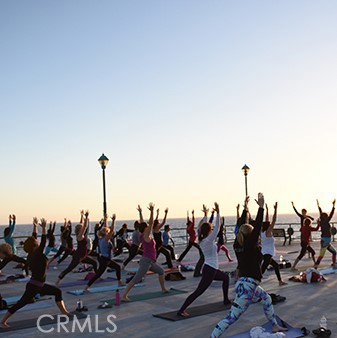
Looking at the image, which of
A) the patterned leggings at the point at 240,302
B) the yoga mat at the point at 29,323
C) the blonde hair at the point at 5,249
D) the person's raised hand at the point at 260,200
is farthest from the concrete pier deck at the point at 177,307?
the person's raised hand at the point at 260,200

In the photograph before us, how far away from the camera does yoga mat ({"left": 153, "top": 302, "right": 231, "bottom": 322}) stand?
847 cm

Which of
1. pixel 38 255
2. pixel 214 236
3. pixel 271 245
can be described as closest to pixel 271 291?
pixel 271 245

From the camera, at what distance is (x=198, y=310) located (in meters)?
8.96

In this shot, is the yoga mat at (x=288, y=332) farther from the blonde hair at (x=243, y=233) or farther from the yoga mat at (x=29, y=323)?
the yoga mat at (x=29, y=323)

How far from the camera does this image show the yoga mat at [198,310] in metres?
8.47

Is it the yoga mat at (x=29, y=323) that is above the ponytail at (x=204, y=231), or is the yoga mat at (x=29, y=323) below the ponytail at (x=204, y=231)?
below

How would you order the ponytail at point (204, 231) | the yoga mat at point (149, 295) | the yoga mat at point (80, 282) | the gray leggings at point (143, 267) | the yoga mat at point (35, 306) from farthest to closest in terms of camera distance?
the yoga mat at point (80, 282) < the yoga mat at point (149, 295) < the gray leggings at point (143, 267) < the yoga mat at point (35, 306) < the ponytail at point (204, 231)

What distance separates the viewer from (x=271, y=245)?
11.5 metres

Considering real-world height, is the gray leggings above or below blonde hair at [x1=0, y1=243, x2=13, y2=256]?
below

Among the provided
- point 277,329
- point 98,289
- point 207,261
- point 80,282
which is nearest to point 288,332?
point 277,329

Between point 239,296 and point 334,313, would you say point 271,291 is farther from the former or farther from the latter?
point 239,296

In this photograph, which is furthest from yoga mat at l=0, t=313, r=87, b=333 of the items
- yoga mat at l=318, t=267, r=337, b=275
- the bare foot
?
yoga mat at l=318, t=267, r=337, b=275

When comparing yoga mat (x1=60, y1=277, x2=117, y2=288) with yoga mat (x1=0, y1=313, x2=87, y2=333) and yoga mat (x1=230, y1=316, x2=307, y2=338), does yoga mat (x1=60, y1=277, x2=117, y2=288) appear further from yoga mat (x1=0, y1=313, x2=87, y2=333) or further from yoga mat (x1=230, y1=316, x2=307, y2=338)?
yoga mat (x1=230, y1=316, x2=307, y2=338)

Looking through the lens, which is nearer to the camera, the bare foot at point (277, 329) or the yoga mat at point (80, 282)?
the bare foot at point (277, 329)
